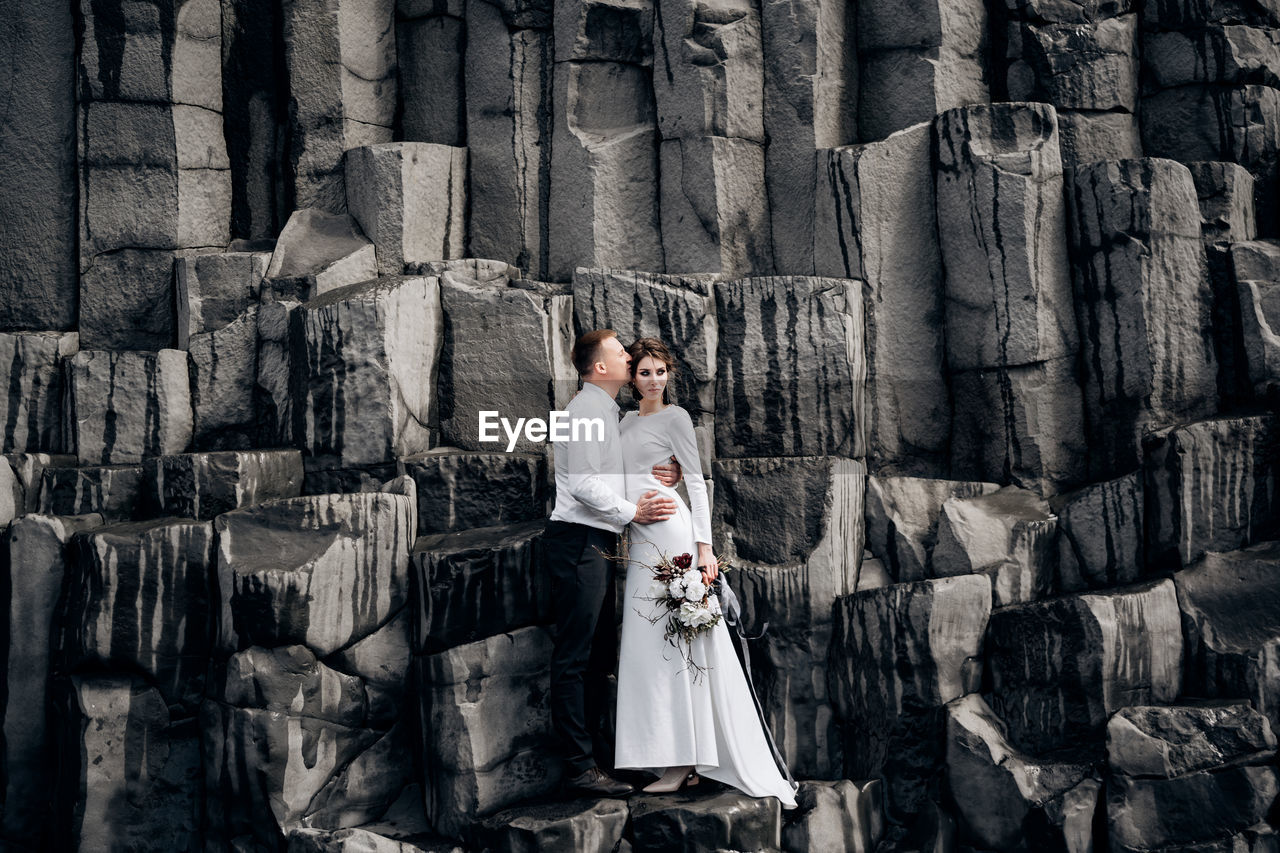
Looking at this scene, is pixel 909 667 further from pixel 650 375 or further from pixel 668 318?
pixel 668 318

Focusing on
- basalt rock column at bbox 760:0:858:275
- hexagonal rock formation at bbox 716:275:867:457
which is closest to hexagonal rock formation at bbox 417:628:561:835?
hexagonal rock formation at bbox 716:275:867:457

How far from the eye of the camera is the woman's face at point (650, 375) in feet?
20.5

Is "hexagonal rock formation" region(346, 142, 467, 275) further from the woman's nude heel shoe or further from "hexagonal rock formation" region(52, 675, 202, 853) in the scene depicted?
the woman's nude heel shoe

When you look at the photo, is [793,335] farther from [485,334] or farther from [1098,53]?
[1098,53]

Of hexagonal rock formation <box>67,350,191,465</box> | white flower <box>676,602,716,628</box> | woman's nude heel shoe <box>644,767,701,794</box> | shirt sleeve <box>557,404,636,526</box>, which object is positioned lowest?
woman's nude heel shoe <box>644,767,701,794</box>

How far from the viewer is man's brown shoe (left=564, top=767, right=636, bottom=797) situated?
598 cm

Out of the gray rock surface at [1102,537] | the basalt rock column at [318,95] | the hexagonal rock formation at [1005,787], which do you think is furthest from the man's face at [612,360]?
the basalt rock column at [318,95]

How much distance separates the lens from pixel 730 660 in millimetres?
6125

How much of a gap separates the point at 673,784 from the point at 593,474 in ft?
5.49

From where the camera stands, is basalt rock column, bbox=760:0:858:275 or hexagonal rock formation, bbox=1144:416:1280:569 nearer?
hexagonal rock formation, bbox=1144:416:1280:569

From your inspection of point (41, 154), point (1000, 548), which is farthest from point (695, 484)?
point (41, 154)

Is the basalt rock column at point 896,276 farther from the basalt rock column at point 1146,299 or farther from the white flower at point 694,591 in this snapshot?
the white flower at point 694,591

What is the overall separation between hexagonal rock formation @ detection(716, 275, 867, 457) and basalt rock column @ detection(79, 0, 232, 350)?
13.6ft

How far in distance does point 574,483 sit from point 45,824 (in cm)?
381
